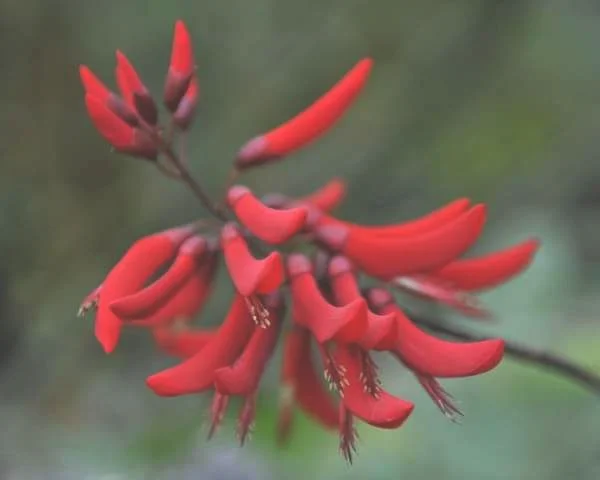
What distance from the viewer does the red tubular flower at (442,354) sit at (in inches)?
50.8

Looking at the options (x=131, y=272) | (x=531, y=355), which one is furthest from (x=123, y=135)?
(x=531, y=355)

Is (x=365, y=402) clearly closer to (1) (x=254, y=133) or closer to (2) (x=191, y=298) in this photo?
(2) (x=191, y=298)

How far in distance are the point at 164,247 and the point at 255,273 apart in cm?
26

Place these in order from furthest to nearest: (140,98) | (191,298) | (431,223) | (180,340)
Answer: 1. (180,340)
2. (191,298)
3. (431,223)
4. (140,98)

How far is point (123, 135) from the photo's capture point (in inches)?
57.4

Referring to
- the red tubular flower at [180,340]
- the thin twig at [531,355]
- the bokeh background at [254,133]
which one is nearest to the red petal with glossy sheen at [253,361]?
the thin twig at [531,355]

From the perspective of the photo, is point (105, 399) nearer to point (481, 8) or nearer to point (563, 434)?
point (563, 434)

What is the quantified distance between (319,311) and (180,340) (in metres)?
0.55

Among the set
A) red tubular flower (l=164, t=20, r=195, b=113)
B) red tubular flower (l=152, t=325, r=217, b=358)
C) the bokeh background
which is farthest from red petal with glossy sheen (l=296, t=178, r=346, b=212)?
the bokeh background

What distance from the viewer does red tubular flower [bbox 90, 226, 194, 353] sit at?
4.48 feet

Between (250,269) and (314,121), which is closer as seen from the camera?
(250,269)

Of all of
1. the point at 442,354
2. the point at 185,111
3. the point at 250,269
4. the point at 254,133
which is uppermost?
the point at 185,111

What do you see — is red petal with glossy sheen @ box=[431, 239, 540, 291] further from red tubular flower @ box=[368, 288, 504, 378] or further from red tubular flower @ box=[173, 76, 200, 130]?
red tubular flower @ box=[173, 76, 200, 130]

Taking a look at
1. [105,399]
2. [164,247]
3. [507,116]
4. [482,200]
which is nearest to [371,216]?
[482,200]
